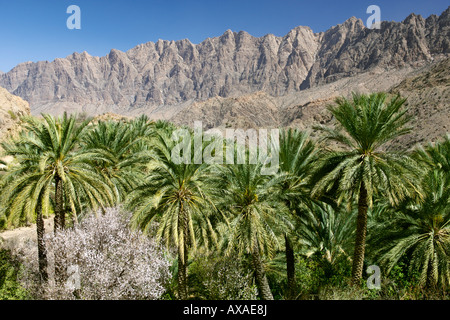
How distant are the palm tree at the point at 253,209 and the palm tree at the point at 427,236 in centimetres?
448

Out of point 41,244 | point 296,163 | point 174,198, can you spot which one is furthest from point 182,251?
point 41,244

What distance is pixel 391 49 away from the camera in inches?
6417

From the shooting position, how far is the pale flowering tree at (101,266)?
37.8 feet

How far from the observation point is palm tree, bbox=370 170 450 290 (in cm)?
1150

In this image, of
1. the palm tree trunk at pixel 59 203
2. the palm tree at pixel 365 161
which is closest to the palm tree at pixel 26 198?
the palm tree trunk at pixel 59 203

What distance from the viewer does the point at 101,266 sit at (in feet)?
38.9

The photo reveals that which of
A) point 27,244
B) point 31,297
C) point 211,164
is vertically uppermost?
point 211,164

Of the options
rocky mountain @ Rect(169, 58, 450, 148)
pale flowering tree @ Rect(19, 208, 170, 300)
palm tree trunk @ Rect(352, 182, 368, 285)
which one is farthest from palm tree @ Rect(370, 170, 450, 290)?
rocky mountain @ Rect(169, 58, 450, 148)

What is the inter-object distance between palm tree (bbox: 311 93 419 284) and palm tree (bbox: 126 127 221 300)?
12.9ft

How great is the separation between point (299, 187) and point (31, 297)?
11.6 m

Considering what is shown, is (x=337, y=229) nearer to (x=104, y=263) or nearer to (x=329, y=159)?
(x=329, y=159)

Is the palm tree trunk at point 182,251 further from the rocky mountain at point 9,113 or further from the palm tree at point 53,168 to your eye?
the rocky mountain at point 9,113
